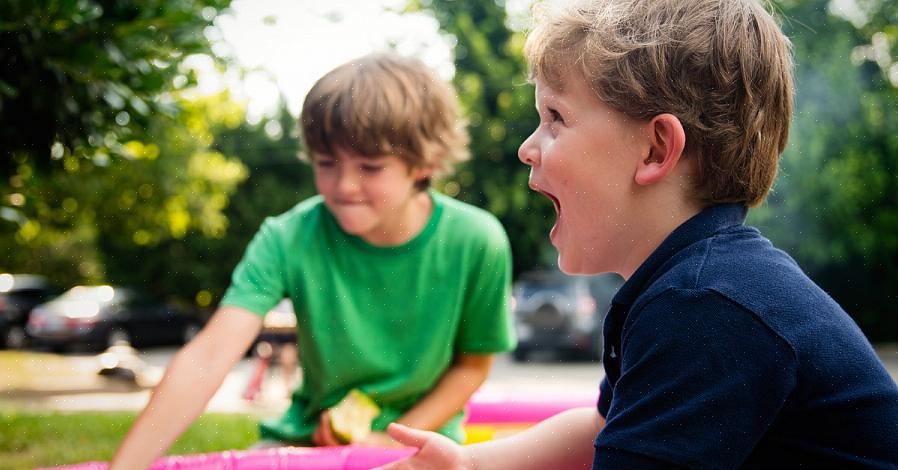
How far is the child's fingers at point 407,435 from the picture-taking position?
4.31ft

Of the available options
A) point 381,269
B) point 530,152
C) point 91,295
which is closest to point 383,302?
point 381,269

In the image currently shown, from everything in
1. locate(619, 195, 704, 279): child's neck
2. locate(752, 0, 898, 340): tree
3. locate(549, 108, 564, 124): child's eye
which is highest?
locate(549, 108, 564, 124): child's eye

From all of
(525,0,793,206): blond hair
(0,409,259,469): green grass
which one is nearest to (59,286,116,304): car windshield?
(0,409,259,469): green grass

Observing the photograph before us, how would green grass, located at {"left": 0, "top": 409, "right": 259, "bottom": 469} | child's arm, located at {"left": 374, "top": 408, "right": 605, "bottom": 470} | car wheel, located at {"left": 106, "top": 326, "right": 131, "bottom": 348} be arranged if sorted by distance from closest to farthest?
child's arm, located at {"left": 374, "top": 408, "right": 605, "bottom": 470}, green grass, located at {"left": 0, "top": 409, "right": 259, "bottom": 469}, car wheel, located at {"left": 106, "top": 326, "right": 131, "bottom": 348}

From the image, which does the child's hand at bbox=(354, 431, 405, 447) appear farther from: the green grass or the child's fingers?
the green grass

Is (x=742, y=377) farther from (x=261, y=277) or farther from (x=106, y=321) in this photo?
(x=106, y=321)

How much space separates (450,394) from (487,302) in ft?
0.81

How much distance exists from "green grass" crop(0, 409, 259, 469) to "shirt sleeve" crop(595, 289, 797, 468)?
9.83 ft

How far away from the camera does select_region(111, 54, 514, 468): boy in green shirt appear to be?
6.73ft

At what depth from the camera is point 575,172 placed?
130 cm

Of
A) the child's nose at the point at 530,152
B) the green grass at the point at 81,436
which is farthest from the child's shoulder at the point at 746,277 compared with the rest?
the green grass at the point at 81,436

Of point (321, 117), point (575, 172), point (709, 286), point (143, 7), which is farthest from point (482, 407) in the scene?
point (709, 286)

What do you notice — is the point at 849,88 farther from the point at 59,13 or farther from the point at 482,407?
the point at 59,13

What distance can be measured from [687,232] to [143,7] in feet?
5.31
